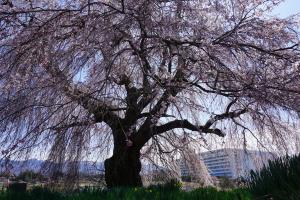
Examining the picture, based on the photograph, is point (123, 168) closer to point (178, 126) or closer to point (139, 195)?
point (178, 126)

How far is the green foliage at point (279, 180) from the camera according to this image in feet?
10.5

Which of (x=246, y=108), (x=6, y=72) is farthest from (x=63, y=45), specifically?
(x=246, y=108)

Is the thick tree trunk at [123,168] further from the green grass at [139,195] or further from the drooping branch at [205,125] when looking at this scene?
the green grass at [139,195]

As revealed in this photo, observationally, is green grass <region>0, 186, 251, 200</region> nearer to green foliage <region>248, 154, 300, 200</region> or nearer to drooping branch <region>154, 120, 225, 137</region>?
green foliage <region>248, 154, 300, 200</region>

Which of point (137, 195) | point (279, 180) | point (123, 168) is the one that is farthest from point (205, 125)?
point (279, 180)

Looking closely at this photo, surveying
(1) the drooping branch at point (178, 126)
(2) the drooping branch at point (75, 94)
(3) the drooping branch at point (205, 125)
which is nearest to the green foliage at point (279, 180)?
(2) the drooping branch at point (75, 94)

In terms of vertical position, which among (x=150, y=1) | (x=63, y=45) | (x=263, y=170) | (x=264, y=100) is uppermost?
(x=150, y=1)

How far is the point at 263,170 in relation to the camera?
3703mm

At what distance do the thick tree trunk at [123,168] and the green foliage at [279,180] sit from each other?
6.07m

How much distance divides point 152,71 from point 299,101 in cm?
296

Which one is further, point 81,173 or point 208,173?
point 208,173

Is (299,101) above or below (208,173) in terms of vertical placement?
above

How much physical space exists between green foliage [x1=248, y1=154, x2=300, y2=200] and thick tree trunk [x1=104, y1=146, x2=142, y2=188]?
6.07 metres

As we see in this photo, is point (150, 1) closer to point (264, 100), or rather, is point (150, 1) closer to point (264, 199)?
point (264, 100)
